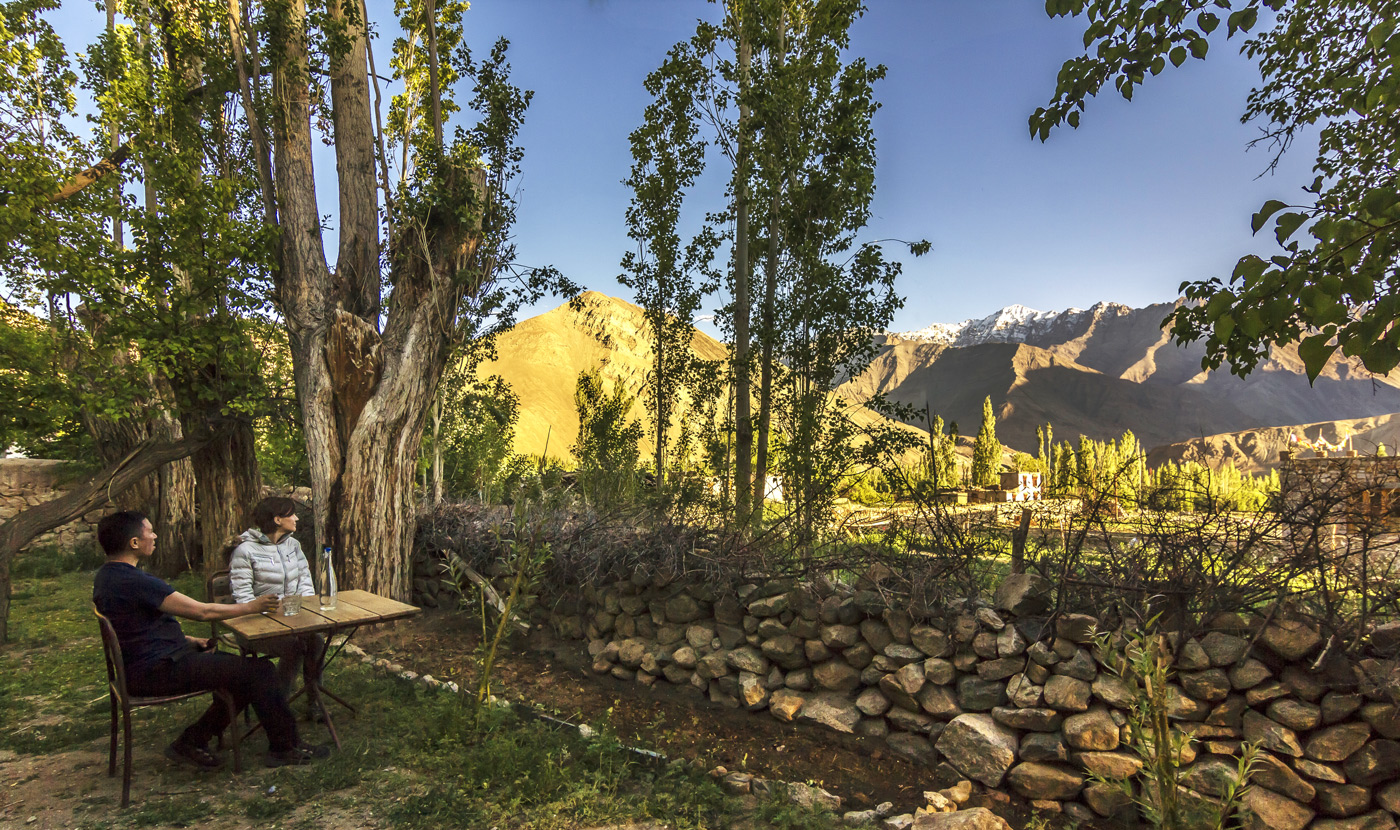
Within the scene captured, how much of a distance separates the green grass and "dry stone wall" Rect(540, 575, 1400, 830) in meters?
1.12

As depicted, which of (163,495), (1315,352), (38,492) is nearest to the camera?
(1315,352)

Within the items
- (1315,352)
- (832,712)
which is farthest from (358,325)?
(1315,352)

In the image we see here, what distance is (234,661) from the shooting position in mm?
3447

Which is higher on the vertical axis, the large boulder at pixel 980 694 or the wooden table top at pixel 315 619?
the wooden table top at pixel 315 619

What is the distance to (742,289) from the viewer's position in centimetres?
932

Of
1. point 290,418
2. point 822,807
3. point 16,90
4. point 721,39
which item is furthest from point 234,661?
point 721,39

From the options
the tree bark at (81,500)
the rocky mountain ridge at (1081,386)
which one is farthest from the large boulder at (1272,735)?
the rocky mountain ridge at (1081,386)

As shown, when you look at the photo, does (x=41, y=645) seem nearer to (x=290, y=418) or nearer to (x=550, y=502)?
(x=290, y=418)

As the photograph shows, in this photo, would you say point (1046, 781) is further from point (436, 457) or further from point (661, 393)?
point (436, 457)

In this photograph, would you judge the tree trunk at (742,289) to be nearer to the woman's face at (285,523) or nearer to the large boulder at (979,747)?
the large boulder at (979,747)

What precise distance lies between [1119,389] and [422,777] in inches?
5142

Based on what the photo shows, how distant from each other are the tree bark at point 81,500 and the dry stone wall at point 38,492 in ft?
16.3

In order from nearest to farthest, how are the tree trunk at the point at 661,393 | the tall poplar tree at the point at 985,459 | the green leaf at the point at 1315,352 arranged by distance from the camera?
the green leaf at the point at 1315,352 → the tree trunk at the point at 661,393 → the tall poplar tree at the point at 985,459

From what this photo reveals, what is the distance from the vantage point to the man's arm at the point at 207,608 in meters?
3.24
